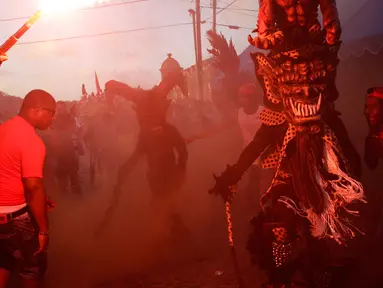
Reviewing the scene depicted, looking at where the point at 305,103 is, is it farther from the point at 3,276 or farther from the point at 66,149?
the point at 66,149

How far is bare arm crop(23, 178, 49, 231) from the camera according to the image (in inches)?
116

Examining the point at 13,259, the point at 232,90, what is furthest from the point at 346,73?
the point at 13,259

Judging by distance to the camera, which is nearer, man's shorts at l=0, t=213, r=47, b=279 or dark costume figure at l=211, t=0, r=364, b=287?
dark costume figure at l=211, t=0, r=364, b=287

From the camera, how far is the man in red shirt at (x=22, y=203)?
2.96 metres

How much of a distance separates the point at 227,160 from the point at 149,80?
1.35 m

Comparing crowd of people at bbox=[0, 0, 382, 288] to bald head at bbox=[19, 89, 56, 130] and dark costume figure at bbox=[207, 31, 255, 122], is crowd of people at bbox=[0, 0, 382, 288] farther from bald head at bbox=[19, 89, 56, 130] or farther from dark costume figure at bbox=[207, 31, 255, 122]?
dark costume figure at bbox=[207, 31, 255, 122]

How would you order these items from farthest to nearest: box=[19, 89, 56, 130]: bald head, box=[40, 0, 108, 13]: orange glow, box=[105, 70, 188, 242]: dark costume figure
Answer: box=[105, 70, 188, 242]: dark costume figure, box=[40, 0, 108, 13]: orange glow, box=[19, 89, 56, 130]: bald head

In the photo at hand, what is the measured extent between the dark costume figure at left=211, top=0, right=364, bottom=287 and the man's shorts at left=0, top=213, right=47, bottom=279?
1.60 metres

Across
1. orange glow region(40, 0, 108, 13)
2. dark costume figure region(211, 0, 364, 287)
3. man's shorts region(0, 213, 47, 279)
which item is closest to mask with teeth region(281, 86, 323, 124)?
dark costume figure region(211, 0, 364, 287)

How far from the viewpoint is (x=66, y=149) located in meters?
4.88

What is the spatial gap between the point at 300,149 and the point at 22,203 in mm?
2239

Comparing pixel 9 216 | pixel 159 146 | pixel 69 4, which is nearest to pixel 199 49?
pixel 159 146

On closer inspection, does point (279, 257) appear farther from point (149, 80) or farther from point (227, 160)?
point (149, 80)

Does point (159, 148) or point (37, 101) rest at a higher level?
point (37, 101)
